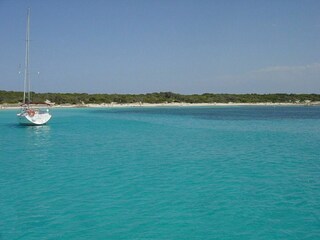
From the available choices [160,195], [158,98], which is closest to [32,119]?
[160,195]

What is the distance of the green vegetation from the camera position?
3861 inches

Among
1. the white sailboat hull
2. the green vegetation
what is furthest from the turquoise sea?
the green vegetation

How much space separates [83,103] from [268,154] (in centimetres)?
8744

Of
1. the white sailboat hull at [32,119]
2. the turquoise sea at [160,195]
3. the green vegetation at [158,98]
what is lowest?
the turquoise sea at [160,195]

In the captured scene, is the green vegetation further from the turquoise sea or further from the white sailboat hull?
the turquoise sea

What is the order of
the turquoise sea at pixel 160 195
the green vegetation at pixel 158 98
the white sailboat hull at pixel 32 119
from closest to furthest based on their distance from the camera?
the turquoise sea at pixel 160 195 < the white sailboat hull at pixel 32 119 < the green vegetation at pixel 158 98

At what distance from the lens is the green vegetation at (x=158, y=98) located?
98062 millimetres

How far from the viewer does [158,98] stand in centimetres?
12225

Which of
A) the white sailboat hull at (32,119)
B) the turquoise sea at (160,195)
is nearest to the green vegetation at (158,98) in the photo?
the white sailboat hull at (32,119)

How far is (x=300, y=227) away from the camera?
757 cm

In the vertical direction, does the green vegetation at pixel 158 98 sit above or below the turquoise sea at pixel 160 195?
above

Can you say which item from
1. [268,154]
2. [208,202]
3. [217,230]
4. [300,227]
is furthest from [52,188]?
[268,154]

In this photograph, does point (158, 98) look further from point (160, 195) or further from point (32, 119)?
point (160, 195)

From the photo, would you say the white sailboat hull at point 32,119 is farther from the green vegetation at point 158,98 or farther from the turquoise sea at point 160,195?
the green vegetation at point 158,98
